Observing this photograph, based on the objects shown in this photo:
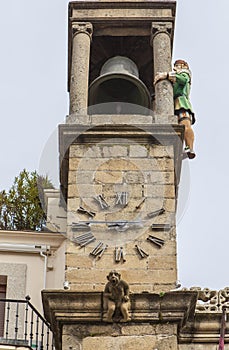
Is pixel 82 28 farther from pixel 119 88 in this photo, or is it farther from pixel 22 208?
pixel 22 208

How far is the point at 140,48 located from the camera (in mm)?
15141

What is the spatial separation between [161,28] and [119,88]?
111 centimetres

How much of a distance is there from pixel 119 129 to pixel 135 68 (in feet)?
7.15

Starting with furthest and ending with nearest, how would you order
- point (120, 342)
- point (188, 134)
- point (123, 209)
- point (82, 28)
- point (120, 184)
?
point (82, 28) < point (188, 134) < point (120, 184) < point (123, 209) < point (120, 342)

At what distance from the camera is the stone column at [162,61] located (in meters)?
13.1

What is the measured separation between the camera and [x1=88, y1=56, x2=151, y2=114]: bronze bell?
13859 millimetres

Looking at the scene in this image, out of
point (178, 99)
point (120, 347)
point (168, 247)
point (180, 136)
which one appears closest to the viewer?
point (120, 347)

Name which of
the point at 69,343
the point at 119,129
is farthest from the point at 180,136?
the point at 69,343

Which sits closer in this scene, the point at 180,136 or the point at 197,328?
the point at 197,328

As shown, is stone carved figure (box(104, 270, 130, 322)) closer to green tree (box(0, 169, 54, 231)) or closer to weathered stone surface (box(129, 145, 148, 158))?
weathered stone surface (box(129, 145, 148, 158))

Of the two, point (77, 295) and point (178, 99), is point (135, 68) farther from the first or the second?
point (77, 295)

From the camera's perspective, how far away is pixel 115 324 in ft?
34.3

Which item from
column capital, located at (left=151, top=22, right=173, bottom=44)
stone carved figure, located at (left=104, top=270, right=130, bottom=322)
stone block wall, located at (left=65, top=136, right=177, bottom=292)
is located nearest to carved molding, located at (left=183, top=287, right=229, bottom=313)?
stone block wall, located at (left=65, top=136, right=177, bottom=292)

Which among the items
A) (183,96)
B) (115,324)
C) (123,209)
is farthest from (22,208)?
(115,324)
